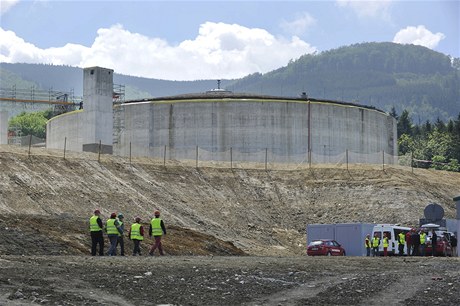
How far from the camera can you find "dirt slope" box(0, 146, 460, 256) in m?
51.3

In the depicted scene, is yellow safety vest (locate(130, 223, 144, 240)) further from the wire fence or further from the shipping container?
the wire fence

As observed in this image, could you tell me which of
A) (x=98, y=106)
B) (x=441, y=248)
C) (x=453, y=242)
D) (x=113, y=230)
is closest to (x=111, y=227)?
(x=113, y=230)

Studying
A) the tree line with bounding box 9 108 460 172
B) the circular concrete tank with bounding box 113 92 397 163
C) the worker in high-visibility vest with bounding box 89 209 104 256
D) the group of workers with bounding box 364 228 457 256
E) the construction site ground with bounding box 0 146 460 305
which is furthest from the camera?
the tree line with bounding box 9 108 460 172

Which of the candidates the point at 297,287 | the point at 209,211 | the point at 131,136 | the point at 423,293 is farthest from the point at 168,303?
the point at 131,136

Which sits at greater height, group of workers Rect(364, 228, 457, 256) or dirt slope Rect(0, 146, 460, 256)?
dirt slope Rect(0, 146, 460, 256)

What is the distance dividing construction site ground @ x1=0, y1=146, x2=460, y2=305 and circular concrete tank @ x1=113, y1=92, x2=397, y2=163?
31.6 ft

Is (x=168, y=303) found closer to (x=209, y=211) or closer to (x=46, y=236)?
(x=46, y=236)

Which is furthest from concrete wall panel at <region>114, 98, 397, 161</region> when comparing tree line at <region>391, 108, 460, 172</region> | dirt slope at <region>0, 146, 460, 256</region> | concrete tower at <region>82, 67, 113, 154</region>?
tree line at <region>391, 108, 460, 172</region>

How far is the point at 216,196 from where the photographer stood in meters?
64.0

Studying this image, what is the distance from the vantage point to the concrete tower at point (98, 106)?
7494cm

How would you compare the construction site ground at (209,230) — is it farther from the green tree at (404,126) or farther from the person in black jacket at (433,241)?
the green tree at (404,126)

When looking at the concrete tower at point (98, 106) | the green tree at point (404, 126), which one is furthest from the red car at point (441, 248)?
the green tree at point (404, 126)

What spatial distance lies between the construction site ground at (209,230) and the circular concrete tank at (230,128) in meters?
9.62

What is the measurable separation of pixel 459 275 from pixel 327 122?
57681mm
